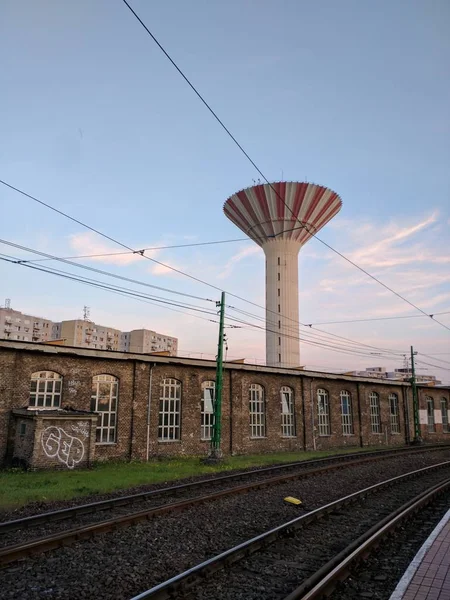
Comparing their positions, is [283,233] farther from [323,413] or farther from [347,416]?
[323,413]

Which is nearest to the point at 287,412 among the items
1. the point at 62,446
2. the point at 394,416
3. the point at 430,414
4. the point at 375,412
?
the point at 375,412

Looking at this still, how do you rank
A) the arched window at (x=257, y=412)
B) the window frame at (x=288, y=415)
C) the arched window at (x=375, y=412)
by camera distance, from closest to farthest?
the arched window at (x=257, y=412)
the window frame at (x=288, y=415)
the arched window at (x=375, y=412)

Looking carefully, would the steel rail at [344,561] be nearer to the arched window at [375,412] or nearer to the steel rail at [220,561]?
the steel rail at [220,561]

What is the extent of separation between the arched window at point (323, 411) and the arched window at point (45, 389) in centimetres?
1886

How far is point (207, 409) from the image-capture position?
26.2 metres

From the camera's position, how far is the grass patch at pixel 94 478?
41.6 ft

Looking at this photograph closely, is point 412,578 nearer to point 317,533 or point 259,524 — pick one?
point 317,533

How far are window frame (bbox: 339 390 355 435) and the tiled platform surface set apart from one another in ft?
89.1

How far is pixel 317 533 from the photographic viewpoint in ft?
30.8

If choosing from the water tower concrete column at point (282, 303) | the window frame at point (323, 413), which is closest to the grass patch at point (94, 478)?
the window frame at point (323, 413)

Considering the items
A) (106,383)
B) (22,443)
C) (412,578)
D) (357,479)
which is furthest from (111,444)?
(412,578)

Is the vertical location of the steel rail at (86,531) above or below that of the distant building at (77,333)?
below

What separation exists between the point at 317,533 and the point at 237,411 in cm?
1790

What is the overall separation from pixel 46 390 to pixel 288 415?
1629 centimetres
